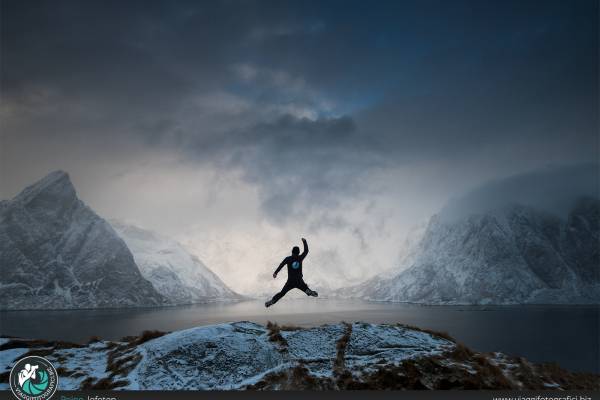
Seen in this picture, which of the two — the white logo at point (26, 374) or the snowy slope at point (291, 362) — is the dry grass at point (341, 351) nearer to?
the snowy slope at point (291, 362)

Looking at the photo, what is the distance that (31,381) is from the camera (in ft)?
36.4

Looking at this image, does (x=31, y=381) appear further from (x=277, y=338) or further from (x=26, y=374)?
(x=277, y=338)

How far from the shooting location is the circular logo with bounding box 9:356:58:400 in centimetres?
1093

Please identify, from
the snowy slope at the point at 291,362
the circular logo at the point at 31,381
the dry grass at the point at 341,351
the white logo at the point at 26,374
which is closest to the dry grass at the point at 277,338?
the snowy slope at the point at 291,362

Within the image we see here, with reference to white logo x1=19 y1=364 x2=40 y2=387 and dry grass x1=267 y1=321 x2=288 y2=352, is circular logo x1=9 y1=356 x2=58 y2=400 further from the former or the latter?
Answer: dry grass x1=267 y1=321 x2=288 y2=352

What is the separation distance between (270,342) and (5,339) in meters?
12.6

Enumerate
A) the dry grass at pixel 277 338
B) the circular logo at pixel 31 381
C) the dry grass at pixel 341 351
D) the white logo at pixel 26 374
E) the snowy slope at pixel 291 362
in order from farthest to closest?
1. the dry grass at pixel 277 338
2. the dry grass at pixel 341 351
3. the snowy slope at pixel 291 362
4. the white logo at pixel 26 374
5. the circular logo at pixel 31 381

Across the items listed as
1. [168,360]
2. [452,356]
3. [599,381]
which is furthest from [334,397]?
[599,381]

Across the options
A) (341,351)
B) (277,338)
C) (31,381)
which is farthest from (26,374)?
(341,351)

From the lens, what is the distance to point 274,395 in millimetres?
11281

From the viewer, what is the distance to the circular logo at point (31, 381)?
10.9 metres

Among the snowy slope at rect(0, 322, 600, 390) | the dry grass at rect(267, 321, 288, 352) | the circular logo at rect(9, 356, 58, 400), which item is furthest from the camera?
the dry grass at rect(267, 321, 288, 352)

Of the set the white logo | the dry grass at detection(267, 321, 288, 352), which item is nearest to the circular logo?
the white logo

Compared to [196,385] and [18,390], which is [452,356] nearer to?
[196,385]
